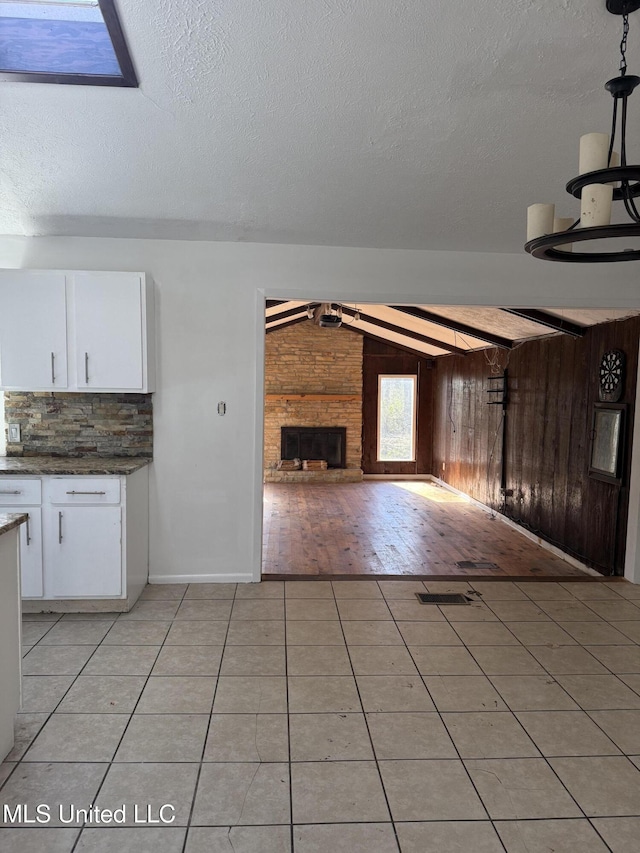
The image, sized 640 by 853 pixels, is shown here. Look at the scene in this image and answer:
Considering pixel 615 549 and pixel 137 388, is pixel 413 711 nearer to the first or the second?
pixel 137 388

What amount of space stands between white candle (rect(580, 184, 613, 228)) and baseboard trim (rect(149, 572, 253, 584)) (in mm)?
3206

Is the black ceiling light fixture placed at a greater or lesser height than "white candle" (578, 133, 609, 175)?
greater

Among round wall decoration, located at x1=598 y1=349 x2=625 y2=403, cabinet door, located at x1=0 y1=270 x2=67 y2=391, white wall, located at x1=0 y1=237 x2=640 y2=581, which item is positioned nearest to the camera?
cabinet door, located at x1=0 y1=270 x2=67 y2=391

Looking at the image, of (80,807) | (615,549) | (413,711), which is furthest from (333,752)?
(615,549)

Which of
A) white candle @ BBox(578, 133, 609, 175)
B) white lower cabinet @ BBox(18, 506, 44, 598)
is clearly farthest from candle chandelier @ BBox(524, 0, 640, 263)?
white lower cabinet @ BBox(18, 506, 44, 598)

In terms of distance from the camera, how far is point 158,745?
2.19 m

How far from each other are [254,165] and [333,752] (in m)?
2.54

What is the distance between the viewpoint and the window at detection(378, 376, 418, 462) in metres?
10.4

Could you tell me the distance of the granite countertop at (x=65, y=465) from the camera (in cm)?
330

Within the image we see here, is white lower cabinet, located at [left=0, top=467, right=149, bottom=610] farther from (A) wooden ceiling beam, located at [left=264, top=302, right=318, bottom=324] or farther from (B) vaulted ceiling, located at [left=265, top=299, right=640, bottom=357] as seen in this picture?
(A) wooden ceiling beam, located at [left=264, top=302, right=318, bottom=324]

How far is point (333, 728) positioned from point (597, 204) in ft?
6.87

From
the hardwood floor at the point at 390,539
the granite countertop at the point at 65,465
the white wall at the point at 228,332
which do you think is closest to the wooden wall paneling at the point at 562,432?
the hardwood floor at the point at 390,539

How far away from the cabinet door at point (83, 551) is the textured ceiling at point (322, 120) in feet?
5.82

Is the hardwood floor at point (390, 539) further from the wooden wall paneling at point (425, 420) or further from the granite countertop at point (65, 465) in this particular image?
the wooden wall paneling at point (425, 420)
